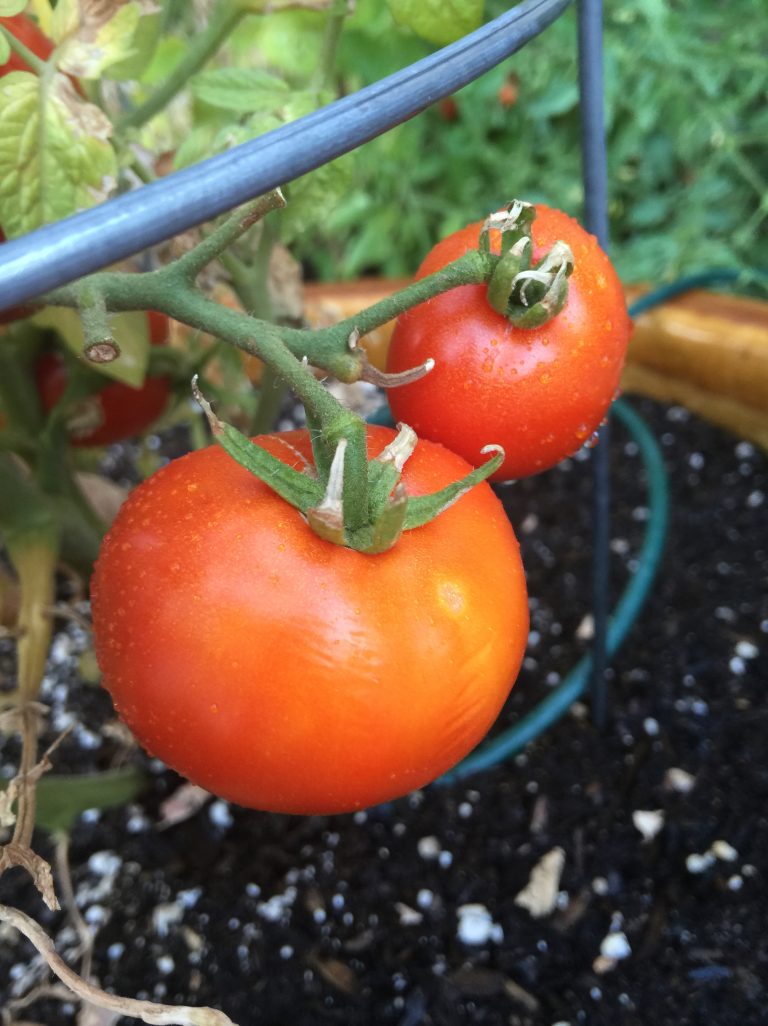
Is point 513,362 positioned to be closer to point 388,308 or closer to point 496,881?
point 388,308

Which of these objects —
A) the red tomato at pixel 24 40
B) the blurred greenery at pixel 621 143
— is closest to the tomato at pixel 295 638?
the red tomato at pixel 24 40

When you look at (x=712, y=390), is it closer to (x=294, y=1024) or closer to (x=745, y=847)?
(x=745, y=847)

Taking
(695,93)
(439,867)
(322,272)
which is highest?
(695,93)

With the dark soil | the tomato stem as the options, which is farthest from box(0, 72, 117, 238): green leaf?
the dark soil

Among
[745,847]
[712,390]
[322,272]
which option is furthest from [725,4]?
[745,847]

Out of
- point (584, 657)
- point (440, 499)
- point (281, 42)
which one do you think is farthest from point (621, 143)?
point (440, 499)

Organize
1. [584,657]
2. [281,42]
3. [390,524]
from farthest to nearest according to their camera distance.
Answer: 1. [281,42]
2. [584,657]
3. [390,524]
